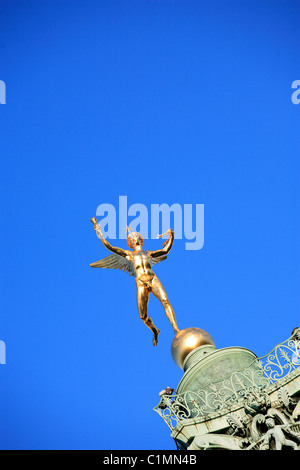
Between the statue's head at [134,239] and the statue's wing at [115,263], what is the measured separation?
0.79 metres

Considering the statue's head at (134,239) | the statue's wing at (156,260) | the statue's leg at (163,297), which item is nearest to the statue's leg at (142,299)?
the statue's leg at (163,297)

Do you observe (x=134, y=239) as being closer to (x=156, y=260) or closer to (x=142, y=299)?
(x=156, y=260)

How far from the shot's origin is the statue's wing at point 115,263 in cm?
3056

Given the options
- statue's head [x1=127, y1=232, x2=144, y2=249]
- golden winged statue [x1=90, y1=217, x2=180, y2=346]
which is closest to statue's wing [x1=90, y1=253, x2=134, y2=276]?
golden winged statue [x1=90, y1=217, x2=180, y2=346]

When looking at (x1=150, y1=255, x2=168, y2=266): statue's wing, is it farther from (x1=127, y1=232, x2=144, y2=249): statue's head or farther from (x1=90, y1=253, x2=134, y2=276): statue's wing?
(x1=90, y1=253, x2=134, y2=276): statue's wing

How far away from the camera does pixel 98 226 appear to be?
29953mm

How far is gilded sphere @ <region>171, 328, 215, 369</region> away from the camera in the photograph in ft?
86.4

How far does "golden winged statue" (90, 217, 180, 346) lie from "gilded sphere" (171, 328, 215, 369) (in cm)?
121

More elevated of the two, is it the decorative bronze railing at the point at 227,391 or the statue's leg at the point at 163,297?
the statue's leg at the point at 163,297

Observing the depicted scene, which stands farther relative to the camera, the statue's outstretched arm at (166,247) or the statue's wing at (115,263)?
the statue's wing at (115,263)

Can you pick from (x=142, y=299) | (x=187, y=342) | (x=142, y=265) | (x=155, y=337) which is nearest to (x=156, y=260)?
(x=142, y=265)

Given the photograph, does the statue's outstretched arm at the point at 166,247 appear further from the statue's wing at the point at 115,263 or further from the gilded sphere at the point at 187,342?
the gilded sphere at the point at 187,342
